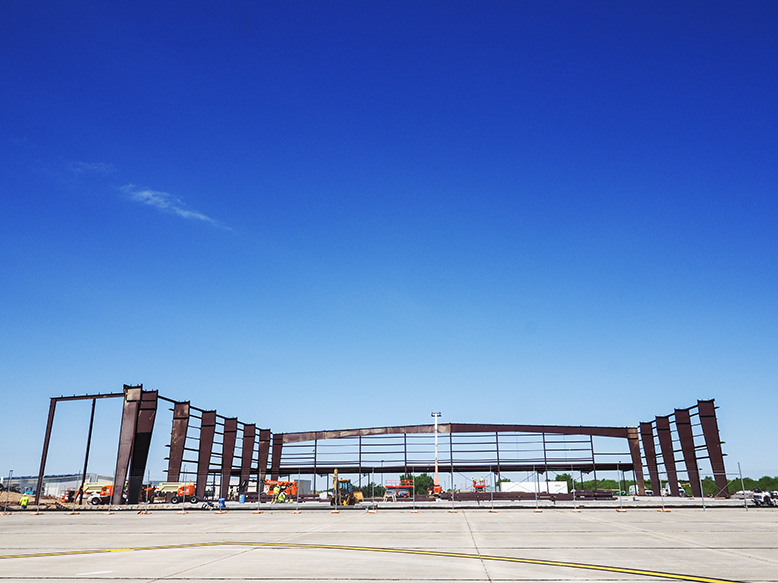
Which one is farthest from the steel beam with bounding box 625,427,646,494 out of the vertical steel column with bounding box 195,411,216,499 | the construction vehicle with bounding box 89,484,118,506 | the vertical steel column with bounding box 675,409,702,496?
the construction vehicle with bounding box 89,484,118,506

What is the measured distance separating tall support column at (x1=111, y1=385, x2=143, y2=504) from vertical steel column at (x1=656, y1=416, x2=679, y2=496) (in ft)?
164

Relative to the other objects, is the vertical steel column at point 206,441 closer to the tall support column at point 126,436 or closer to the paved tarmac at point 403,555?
the tall support column at point 126,436

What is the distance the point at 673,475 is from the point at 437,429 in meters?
24.4

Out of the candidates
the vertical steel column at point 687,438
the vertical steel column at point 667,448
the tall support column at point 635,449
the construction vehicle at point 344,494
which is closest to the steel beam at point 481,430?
the tall support column at point 635,449

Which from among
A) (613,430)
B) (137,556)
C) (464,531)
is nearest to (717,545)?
(464,531)

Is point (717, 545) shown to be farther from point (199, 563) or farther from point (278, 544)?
point (199, 563)

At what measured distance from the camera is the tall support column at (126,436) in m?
44.8

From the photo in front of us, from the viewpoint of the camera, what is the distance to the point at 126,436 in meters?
46.2

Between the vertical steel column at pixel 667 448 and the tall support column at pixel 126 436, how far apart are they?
164ft

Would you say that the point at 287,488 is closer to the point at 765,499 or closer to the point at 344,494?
the point at 344,494

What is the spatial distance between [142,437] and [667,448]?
5018 cm

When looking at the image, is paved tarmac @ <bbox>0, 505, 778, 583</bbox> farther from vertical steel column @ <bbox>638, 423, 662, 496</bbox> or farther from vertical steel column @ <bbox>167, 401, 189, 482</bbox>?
vertical steel column @ <bbox>638, 423, 662, 496</bbox>

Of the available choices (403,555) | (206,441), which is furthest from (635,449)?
(403,555)

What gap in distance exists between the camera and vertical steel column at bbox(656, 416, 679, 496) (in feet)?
193
